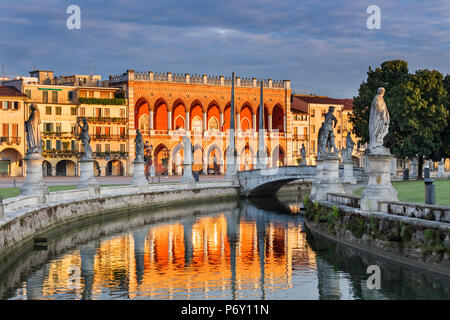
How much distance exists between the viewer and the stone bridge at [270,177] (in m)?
48.1

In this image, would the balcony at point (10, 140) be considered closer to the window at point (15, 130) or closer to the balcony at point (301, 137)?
the window at point (15, 130)

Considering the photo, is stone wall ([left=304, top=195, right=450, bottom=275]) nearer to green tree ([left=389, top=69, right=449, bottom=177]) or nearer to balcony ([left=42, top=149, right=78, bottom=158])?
green tree ([left=389, top=69, right=449, bottom=177])

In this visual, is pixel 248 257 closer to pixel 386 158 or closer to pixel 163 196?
pixel 386 158

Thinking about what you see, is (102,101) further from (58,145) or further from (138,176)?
(138,176)

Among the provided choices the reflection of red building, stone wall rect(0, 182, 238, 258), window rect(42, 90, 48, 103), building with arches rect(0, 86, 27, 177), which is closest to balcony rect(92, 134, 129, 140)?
window rect(42, 90, 48, 103)

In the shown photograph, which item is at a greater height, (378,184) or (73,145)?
(73,145)

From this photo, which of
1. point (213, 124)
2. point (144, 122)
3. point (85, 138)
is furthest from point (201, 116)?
point (85, 138)

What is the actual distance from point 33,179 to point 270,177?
2613 cm

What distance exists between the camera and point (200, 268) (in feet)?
66.6

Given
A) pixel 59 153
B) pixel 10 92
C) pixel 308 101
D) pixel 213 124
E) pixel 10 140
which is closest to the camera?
pixel 10 140

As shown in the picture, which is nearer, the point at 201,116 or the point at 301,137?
the point at 201,116

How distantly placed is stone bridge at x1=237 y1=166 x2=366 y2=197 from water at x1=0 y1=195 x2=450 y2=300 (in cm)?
1674
